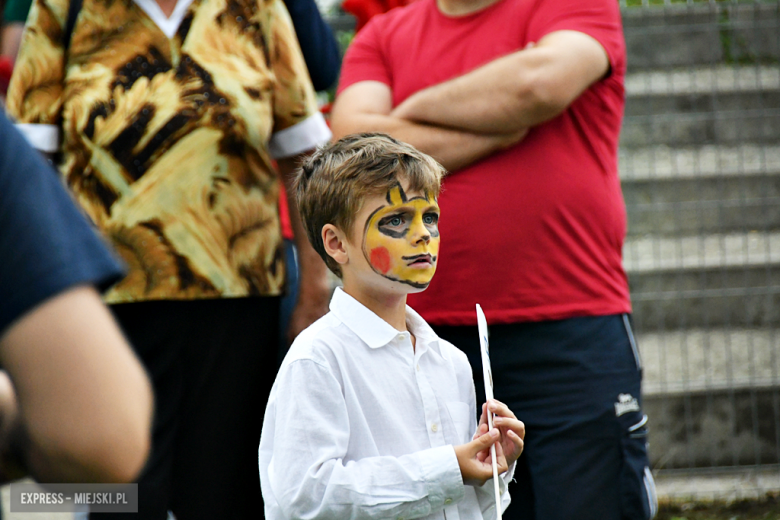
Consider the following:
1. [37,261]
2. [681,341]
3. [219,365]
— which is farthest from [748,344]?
[37,261]

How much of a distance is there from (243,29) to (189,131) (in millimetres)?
345

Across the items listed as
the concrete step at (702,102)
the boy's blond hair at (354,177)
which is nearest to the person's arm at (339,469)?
the boy's blond hair at (354,177)

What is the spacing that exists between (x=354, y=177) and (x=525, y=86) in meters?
0.58

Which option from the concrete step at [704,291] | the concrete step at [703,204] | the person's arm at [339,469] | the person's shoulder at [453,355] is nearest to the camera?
the person's arm at [339,469]

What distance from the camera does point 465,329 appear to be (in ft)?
7.09

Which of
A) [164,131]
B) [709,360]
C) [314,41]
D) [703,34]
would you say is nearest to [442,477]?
[164,131]

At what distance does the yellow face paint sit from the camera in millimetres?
1732

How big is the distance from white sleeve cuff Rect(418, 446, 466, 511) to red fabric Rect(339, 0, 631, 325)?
0.55 m

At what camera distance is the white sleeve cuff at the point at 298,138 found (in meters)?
2.50

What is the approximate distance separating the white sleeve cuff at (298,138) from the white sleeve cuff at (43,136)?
1.88 feet

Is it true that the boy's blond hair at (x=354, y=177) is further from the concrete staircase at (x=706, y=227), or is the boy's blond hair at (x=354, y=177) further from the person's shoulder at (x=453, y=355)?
the concrete staircase at (x=706, y=227)

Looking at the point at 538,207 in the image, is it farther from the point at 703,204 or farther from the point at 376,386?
the point at 703,204

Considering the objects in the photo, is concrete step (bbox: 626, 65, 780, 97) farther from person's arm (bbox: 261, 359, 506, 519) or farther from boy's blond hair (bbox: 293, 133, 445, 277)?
person's arm (bbox: 261, 359, 506, 519)

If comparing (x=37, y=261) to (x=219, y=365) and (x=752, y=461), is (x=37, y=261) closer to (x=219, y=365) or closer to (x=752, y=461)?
(x=219, y=365)
